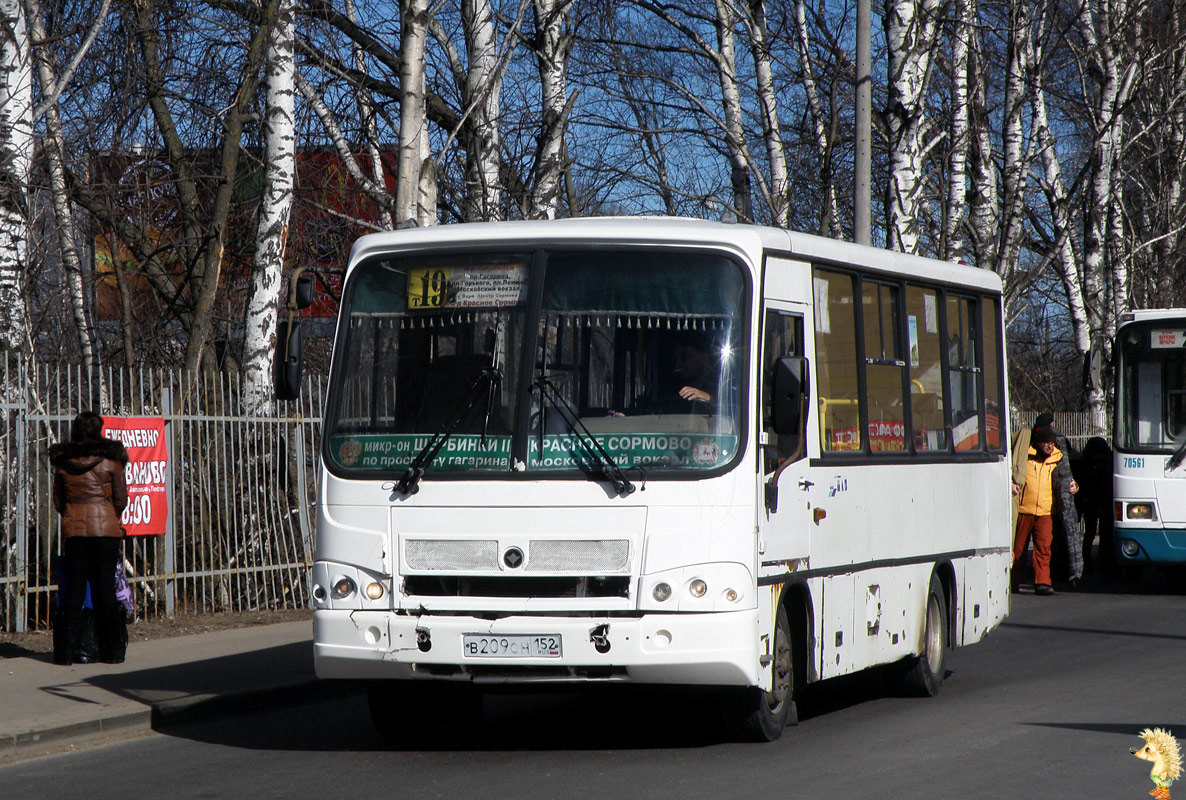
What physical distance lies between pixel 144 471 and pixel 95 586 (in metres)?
2.57

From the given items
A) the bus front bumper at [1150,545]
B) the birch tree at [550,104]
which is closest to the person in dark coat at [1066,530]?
the bus front bumper at [1150,545]

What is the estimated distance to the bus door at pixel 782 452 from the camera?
8.49 metres

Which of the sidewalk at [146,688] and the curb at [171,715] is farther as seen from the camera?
the sidewalk at [146,688]

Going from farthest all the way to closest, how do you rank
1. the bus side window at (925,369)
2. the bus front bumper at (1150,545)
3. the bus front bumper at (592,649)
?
the bus front bumper at (1150,545) < the bus side window at (925,369) < the bus front bumper at (592,649)

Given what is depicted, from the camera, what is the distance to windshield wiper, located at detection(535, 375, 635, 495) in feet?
27.2

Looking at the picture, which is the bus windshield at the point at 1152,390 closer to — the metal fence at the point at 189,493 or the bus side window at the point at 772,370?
the metal fence at the point at 189,493

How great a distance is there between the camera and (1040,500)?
1930 centimetres

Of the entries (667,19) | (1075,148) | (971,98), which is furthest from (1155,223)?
(667,19)

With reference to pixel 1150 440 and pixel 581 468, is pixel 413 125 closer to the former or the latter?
pixel 581 468

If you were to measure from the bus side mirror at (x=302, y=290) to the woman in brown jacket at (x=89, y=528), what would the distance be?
342cm

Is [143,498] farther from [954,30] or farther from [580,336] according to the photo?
[954,30]

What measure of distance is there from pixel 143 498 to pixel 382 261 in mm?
6168

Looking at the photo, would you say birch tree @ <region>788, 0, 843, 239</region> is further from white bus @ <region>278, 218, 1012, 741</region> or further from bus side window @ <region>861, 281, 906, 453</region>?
white bus @ <region>278, 218, 1012, 741</region>

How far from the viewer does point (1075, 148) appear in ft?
142
